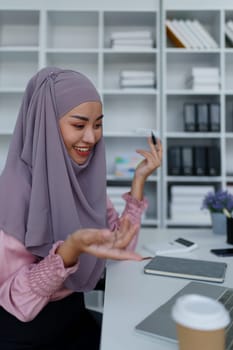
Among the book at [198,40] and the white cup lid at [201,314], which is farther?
the book at [198,40]

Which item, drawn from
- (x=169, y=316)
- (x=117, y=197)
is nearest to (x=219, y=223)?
(x=169, y=316)

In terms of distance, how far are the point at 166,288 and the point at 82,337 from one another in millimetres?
A: 331

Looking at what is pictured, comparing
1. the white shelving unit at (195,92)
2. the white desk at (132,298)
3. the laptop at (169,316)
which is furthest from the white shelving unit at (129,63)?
the laptop at (169,316)

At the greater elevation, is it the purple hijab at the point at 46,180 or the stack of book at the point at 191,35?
the stack of book at the point at 191,35

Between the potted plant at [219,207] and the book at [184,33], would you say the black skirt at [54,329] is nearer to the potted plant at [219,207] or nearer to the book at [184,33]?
the potted plant at [219,207]

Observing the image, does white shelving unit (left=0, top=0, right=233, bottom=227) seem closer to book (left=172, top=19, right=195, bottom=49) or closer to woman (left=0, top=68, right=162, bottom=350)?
book (left=172, top=19, right=195, bottom=49)

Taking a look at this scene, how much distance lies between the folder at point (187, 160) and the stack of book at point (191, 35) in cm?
77

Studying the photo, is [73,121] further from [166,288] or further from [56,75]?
[166,288]

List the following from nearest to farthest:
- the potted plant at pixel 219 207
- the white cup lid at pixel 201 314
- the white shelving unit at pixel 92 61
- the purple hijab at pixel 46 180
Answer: the white cup lid at pixel 201 314 → the purple hijab at pixel 46 180 → the potted plant at pixel 219 207 → the white shelving unit at pixel 92 61

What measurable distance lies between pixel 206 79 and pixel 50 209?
197 centimetres

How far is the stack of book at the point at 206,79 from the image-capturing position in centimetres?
250

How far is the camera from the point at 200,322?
0.35 metres

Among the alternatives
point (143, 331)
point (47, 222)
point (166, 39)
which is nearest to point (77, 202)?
point (47, 222)

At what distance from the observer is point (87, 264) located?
96 centimetres
